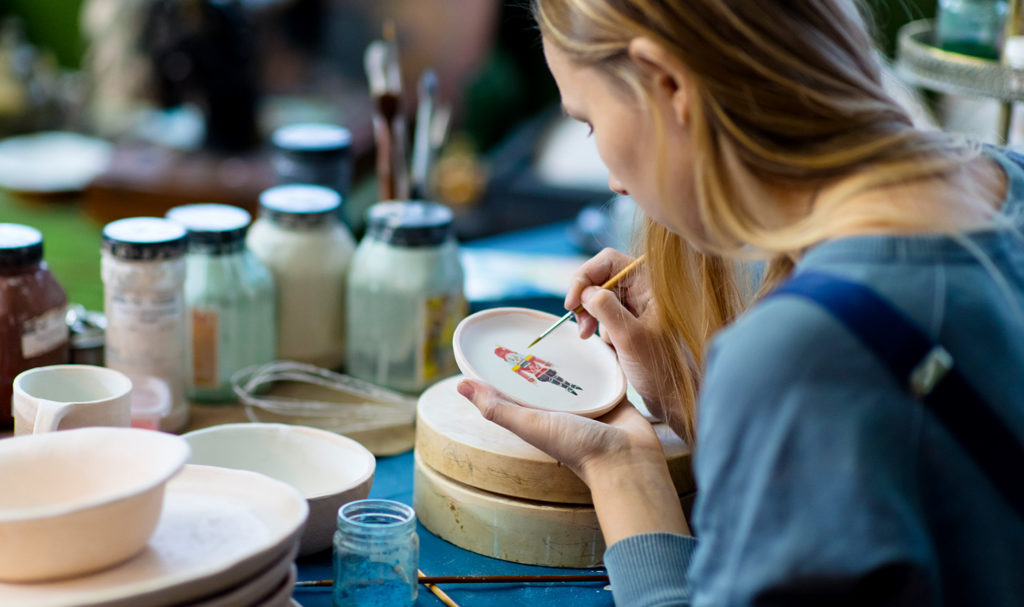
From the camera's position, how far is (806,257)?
32.9 inches

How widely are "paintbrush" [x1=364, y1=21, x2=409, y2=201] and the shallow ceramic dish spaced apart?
19.2 inches

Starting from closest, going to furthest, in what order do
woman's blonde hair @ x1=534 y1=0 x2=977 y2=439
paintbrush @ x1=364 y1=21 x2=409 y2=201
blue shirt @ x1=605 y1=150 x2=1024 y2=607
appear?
1. blue shirt @ x1=605 y1=150 x2=1024 y2=607
2. woman's blonde hair @ x1=534 y1=0 x2=977 y2=439
3. paintbrush @ x1=364 y1=21 x2=409 y2=201

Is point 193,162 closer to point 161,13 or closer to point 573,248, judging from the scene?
point 161,13

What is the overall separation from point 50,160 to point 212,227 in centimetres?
353

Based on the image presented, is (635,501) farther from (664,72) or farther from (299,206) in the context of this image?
(299,206)

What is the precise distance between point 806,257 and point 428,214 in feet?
2.60

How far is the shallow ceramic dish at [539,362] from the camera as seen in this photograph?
3.87 ft

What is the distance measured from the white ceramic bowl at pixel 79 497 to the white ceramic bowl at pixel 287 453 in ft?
0.94

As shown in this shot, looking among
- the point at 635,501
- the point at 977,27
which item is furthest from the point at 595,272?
the point at 977,27

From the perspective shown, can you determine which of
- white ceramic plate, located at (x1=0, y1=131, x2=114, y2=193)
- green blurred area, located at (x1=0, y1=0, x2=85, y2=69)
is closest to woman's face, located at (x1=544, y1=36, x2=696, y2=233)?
white ceramic plate, located at (x1=0, y1=131, x2=114, y2=193)

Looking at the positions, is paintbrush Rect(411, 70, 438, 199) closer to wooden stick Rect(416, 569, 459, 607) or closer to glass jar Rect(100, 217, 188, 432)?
glass jar Rect(100, 217, 188, 432)

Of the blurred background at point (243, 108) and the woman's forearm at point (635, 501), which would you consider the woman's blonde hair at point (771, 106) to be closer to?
the woman's forearm at point (635, 501)

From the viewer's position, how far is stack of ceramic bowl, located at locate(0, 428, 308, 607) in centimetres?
76

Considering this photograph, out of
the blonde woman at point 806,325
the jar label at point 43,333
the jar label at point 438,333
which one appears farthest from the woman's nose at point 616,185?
the jar label at point 43,333
